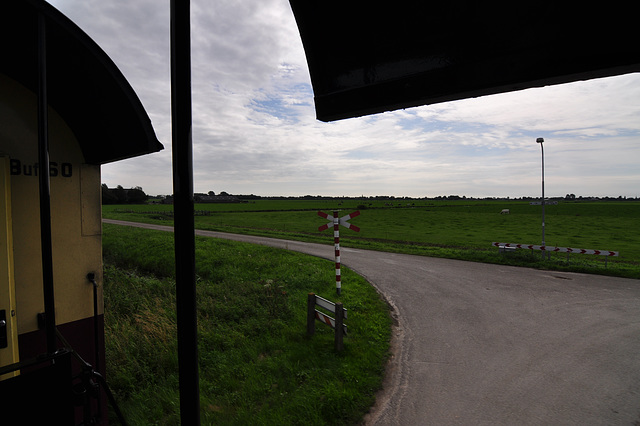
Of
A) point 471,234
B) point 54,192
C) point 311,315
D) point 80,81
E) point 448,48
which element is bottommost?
point 471,234

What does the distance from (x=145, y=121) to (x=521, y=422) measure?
480 cm

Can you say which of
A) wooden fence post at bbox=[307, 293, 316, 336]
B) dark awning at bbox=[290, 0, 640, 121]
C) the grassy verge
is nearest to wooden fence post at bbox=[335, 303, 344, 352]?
the grassy verge

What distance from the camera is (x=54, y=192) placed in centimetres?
301

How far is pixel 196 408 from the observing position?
1.65 metres

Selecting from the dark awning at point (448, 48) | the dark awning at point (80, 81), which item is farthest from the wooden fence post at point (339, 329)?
the dark awning at point (448, 48)

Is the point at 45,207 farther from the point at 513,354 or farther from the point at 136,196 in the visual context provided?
the point at 136,196

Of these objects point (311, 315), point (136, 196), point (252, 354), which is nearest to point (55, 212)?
point (252, 354)

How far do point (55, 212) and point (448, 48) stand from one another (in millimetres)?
3448

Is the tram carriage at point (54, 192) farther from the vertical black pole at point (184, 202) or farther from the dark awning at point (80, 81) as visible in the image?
the vertical black pole at point (184, 202)

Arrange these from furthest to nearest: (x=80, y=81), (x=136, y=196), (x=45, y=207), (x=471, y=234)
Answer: (x=136, y=196) → (x=471, y=234) → (x=80, y=81) → (x=45, y=207)

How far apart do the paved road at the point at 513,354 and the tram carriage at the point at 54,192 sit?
3.13 m

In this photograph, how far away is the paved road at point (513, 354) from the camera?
3809 mm

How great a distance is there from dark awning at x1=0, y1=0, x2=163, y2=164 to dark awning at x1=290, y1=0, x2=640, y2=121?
1.49m

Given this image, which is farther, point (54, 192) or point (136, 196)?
point (136, 196)
